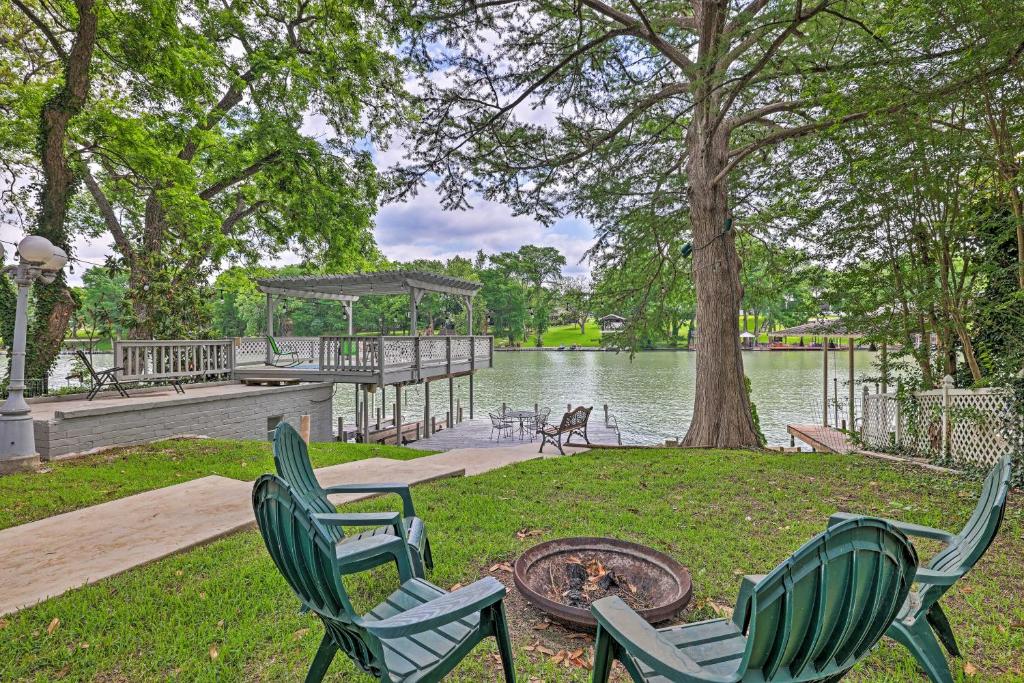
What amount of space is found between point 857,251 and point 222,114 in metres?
15.1

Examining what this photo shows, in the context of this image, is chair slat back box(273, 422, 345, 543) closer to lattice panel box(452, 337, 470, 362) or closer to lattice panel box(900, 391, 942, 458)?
lattice panel box(900, 391, 942, 458)

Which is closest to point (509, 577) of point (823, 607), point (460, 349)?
point (823, 607)

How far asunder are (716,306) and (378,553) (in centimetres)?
746

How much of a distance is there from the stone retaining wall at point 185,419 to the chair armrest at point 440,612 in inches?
282

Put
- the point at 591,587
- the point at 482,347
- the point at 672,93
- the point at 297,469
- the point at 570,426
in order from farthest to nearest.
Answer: the point at 482,347 → the point at 570,426 → the point at 672,93 → the point at 297,469 → the point at 591,587

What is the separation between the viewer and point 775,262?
33.5 feet

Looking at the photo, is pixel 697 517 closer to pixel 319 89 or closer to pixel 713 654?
pixel 713 654

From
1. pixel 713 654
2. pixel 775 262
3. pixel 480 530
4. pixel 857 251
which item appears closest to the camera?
pixel 713 654

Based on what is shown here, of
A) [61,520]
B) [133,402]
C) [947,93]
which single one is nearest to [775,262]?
[947,93]

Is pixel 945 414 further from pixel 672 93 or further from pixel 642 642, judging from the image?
pixel 642 642

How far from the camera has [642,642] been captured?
143 centimetres

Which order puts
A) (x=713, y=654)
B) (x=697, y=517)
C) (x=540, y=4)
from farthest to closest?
(x=540, y=4), (x=697, y=517), (x=713, y=654)

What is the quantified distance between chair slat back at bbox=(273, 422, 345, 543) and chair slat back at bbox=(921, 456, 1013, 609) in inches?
110

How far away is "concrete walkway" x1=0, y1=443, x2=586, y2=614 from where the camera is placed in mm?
2926
